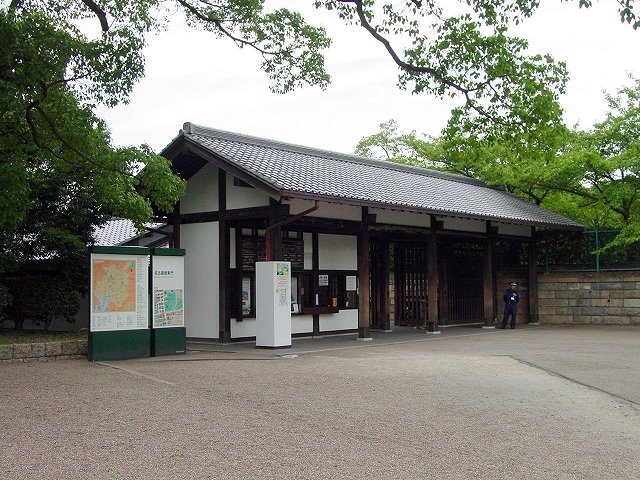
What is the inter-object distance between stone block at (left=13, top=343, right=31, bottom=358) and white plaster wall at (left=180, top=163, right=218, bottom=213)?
5.38m

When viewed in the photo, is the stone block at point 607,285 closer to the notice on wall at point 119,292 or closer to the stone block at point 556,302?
the stone block at point 556,302

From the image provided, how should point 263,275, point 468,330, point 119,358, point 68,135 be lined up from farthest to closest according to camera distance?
point 468,330
point 263,275
point 119,358
point 68,135

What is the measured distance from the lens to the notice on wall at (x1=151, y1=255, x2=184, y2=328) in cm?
1309

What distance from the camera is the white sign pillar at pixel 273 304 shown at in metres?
14.0

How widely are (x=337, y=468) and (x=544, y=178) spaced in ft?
60.1

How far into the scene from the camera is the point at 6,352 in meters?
11.8

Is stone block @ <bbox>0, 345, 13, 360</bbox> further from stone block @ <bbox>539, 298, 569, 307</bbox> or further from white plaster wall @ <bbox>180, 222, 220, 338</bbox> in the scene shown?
stone block @ <bbox>539, 298, 569, 307</bbox>

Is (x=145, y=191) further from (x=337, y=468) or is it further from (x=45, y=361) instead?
(x=337, y=468)

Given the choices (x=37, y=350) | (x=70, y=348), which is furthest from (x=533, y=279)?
(x=37, y=350)

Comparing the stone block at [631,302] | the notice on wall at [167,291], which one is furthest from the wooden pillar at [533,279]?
the notice on wall at [167,291]

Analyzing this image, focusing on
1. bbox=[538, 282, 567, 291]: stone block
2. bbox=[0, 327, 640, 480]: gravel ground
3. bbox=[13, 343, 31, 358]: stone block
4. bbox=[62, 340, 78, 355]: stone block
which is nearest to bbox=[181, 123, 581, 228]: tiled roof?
bbox=[538, 282, 567, 291]: stone block

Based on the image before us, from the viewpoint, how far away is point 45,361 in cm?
1205

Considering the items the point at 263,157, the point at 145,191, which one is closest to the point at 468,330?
the point at 263,157

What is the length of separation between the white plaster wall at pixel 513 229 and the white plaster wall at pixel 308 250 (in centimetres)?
653
